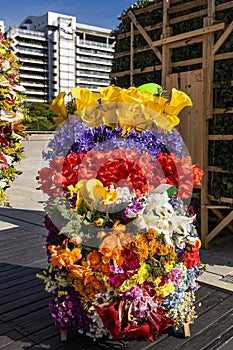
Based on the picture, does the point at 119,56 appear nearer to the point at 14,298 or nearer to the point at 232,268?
the point at 232,268

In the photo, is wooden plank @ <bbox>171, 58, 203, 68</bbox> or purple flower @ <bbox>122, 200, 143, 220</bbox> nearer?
purple flower @ <bbox>122, 200, 143, 220</bbox>

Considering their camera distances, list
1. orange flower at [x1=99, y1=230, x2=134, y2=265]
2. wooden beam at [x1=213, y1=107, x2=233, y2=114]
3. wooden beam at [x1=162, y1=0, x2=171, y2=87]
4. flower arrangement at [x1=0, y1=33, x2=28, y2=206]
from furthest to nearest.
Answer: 1. wooden beam at [x1=162, y1=0, x2=171, y2=87]
2. wooden beam at [x1=213, y1=107, x2=233, y2=114]
3. flower arrangement at [x1=0, y1=33, x2=28, y2=206]
4. orange flower at [x1=99, y1=230, x2=134, y2=265]

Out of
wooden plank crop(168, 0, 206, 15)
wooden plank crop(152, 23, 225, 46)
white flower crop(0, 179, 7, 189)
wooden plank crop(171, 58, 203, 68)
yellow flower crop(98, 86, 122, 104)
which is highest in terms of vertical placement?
wooden plank crop(168, 0, 206, 15)

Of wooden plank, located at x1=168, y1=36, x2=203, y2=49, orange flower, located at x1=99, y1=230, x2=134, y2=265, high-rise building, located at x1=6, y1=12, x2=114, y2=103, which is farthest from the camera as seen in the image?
high-rise building, located at x1=6, y1=12, x2=114, y2=103

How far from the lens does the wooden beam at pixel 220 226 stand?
163 inches

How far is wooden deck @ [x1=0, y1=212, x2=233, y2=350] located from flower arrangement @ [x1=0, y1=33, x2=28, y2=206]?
0.75 m

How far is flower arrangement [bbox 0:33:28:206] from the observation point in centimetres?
300

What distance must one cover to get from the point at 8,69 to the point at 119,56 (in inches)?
95.1

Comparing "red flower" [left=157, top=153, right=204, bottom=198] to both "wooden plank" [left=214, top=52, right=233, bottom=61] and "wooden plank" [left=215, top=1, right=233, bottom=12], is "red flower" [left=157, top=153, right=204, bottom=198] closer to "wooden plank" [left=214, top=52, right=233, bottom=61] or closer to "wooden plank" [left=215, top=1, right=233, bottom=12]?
"wooden plank" [left=214, top=52, right=233, bottom=61]

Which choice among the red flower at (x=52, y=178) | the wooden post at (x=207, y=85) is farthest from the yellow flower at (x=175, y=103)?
the wooden post at (x=207, y=85)

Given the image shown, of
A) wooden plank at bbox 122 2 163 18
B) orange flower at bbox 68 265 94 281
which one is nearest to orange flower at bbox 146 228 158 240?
orange flower at bbox 68 265 94 281

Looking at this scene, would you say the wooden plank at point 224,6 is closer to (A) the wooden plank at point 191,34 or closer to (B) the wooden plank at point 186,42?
(A) the wooden plank at point 191,34

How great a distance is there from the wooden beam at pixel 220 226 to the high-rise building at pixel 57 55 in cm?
6523

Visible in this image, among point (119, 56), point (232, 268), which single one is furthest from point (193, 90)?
point (232, 268)
